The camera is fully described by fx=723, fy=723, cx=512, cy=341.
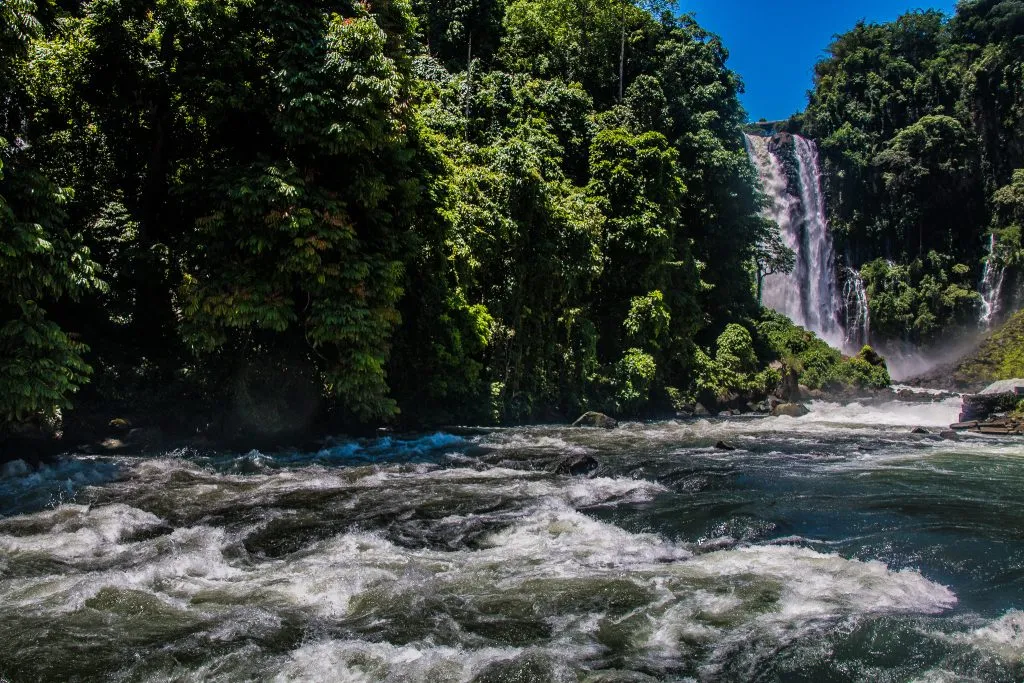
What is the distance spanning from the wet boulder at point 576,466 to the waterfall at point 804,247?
2601 cm

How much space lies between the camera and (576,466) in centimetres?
1041

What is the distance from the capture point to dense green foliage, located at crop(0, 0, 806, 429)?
11047 mm

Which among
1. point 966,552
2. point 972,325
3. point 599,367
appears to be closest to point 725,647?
point 966,552

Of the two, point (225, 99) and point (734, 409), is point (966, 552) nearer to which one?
point (225, 99)

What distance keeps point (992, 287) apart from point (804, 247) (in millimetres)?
7797

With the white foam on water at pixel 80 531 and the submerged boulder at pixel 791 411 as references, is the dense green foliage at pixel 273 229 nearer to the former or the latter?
the white foam on water at pixel 80 531

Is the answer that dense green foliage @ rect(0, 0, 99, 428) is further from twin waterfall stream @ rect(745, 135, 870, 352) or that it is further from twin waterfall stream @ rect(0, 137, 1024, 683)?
twin waterfall stream @ rect(745, 135, 870, 352)

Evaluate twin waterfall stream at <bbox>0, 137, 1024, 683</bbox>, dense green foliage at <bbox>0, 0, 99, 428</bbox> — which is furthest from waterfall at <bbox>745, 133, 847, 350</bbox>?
dense green foliage at <bbox>0, 0, 99, 428</bbox>

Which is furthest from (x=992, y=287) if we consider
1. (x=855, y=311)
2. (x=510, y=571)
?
(x=510, y=571)

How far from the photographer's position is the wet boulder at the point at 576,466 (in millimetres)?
10312

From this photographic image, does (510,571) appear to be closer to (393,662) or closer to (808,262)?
(393,662)

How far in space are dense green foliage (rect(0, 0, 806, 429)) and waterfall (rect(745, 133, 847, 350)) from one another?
17.9 meters

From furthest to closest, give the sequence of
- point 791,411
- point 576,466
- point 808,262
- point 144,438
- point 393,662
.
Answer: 1. point 808,262
2. point 791,411
3. point 144,438
4. point 576,466
5. point 393,662

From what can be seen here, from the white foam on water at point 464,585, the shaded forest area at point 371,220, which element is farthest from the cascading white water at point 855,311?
the white foam on water at point 464,585
